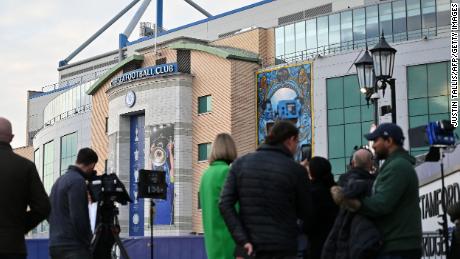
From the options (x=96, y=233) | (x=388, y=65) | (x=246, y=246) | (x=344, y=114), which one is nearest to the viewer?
(x=246, y=246)

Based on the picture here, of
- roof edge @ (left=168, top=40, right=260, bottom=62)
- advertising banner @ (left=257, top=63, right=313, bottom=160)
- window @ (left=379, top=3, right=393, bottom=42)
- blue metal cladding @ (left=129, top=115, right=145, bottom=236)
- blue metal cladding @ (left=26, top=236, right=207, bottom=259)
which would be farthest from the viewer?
blue metal cladding @ (left=129, top=115, right=145, bottom=236)

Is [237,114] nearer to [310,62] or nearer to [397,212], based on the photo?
[310,62]

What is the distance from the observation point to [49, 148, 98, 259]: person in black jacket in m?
8.63

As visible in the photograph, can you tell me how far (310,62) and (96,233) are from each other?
→ 127 ft

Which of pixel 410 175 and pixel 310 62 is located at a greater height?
pixel 310 62

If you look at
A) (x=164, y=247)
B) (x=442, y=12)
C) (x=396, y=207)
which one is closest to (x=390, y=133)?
(x=396, y=207)

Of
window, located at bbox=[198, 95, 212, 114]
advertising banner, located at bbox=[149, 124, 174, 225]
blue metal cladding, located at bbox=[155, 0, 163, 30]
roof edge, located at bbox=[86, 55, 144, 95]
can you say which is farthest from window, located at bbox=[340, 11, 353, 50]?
blue metal cladding, located at bbox=[155, 0, 163, 30]

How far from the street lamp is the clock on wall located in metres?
39.6

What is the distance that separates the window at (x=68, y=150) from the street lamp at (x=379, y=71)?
52.1 meters

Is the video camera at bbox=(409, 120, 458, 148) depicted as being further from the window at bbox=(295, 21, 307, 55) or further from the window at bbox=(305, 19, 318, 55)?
the window at bbox=(295, 21, 307, 55)

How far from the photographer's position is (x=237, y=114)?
164 feet

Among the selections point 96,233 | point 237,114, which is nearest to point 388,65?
point 96,233

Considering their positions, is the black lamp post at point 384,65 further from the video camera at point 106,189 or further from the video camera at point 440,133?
the video camera at point 106,189

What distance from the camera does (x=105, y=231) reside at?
10.9 metres
